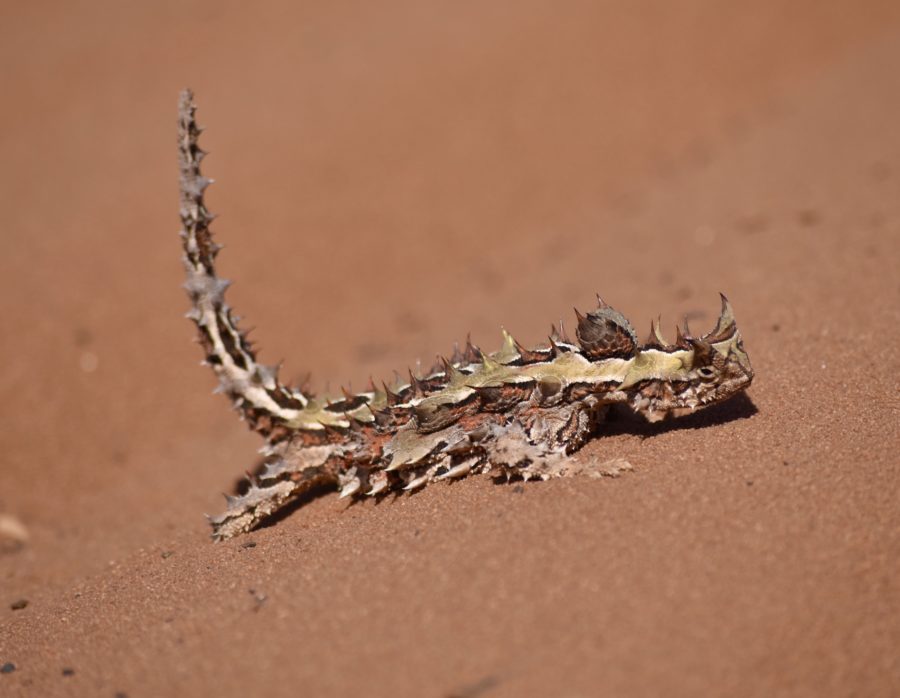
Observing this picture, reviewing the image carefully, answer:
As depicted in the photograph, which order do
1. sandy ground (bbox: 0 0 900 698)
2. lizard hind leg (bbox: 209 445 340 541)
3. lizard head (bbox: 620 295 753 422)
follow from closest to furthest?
1. sandy ground (bbox: 0 0 900 698)
2. lizard head (bbox: 620 295 753 422)
3. lizard hind leg (bbox: 209 445 340 541)

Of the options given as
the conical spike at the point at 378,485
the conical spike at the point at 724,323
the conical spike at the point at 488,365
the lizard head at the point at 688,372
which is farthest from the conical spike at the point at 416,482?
the conical spike at the point at 724,323

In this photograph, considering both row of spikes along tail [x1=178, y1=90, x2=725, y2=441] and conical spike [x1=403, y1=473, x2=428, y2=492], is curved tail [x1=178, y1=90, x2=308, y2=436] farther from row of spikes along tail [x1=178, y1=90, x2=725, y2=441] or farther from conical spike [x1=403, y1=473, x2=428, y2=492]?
conical spike [x1=403, y1=473, x2=428, y2=492]

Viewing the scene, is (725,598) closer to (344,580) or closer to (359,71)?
(344,580)

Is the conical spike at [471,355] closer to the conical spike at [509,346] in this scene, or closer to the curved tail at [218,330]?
the conical spike at [509,346]

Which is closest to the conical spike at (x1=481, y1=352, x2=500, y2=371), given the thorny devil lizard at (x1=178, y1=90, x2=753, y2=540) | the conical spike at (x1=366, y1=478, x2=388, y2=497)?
the thorny devil lizard at (x1=178, y1=90, x2=753, y2=540)

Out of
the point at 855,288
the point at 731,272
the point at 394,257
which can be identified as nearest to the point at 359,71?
the point at 394,257

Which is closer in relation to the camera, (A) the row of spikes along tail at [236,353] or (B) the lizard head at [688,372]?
(B) the lizard head at [688,372]
